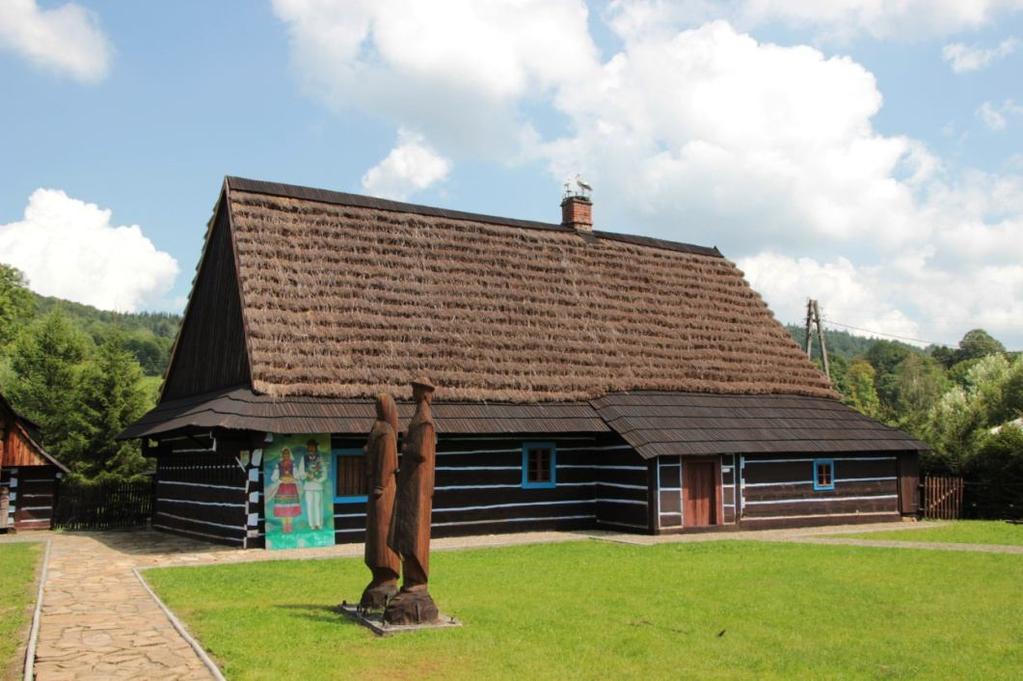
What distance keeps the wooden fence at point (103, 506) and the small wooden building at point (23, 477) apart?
1.40 ft

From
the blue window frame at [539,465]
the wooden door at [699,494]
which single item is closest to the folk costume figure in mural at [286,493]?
the blue window frame at [539,465]

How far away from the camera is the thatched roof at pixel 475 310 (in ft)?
61.7

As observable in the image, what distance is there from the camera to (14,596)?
1152 cm

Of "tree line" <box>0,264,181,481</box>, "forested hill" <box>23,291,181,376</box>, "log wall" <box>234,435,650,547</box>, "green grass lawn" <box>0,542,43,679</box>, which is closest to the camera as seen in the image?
"green grass lawn" <box>0,542,43,679</box>

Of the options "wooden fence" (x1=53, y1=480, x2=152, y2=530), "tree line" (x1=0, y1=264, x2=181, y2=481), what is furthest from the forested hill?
"wooden fence" (x1=53, y1=480, x2=152, y2=530)

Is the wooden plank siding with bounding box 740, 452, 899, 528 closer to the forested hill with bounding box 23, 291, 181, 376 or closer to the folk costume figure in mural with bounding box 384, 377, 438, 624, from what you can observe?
the folk costume figure in mural with bounding box 384, 377, 438, 624

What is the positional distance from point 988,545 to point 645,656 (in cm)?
1177

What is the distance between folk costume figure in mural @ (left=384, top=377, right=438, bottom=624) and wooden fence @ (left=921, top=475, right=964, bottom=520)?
19572 mm

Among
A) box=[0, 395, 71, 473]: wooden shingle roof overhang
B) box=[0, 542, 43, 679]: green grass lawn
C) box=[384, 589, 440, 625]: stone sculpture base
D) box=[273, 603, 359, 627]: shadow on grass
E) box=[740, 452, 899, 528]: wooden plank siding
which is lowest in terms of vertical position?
box=[0, 542, 43, 679]: green grass lawn

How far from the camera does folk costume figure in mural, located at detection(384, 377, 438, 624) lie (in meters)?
9.40

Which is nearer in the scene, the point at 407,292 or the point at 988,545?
the point at 988,545

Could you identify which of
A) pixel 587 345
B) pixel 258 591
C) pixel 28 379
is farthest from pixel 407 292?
pixel 28 379

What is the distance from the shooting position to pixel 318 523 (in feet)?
58.3

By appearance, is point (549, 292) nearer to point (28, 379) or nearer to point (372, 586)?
point (372, 586)
